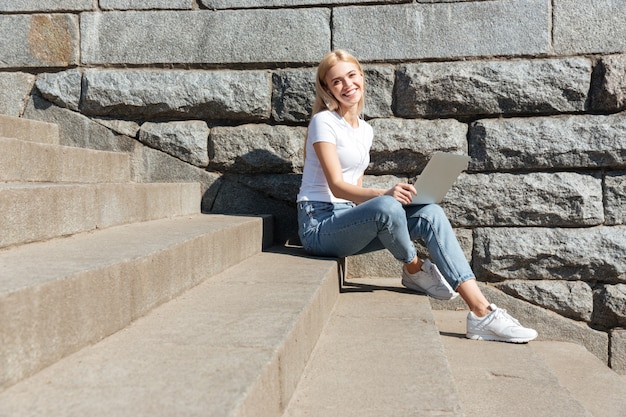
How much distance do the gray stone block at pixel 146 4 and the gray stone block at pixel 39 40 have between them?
225 mm

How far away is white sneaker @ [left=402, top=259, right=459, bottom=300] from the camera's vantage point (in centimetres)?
344

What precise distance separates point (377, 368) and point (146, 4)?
2.92m

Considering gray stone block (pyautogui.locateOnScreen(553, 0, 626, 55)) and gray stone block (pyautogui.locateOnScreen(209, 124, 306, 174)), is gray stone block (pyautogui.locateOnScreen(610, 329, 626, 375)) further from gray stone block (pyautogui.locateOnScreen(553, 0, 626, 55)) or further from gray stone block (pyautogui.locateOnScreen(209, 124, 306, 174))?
gray stone block (pyautogui.locateOnScreen(209, 124, 306, 174))

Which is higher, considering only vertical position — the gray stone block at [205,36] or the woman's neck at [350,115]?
the gray stone block at [205,36]

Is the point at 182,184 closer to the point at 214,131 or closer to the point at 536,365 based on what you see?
the point at 214,131

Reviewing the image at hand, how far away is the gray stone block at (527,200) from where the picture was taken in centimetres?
387

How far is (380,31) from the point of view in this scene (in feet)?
13.2

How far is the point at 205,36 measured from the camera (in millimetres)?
4137

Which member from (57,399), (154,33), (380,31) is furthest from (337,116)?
(57,399)

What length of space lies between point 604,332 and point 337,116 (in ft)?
6.55

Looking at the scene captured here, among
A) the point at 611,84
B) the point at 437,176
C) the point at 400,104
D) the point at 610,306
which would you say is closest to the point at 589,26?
the point at 611,84

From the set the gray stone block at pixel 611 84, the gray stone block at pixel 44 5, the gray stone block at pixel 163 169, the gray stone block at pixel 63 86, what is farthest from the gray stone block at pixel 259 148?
the gray stone block at pixel 611 84

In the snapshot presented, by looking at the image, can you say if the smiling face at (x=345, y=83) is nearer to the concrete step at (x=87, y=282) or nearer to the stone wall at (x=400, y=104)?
the stone wall at (x=400, y=104)

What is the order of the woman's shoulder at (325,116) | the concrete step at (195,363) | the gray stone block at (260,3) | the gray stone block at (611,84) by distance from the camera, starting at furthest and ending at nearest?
the gray stone block at (260,3)
the gray stone block at (611,84)
the woman's shoulder at (325,116)
the concrete step at (195,363)
